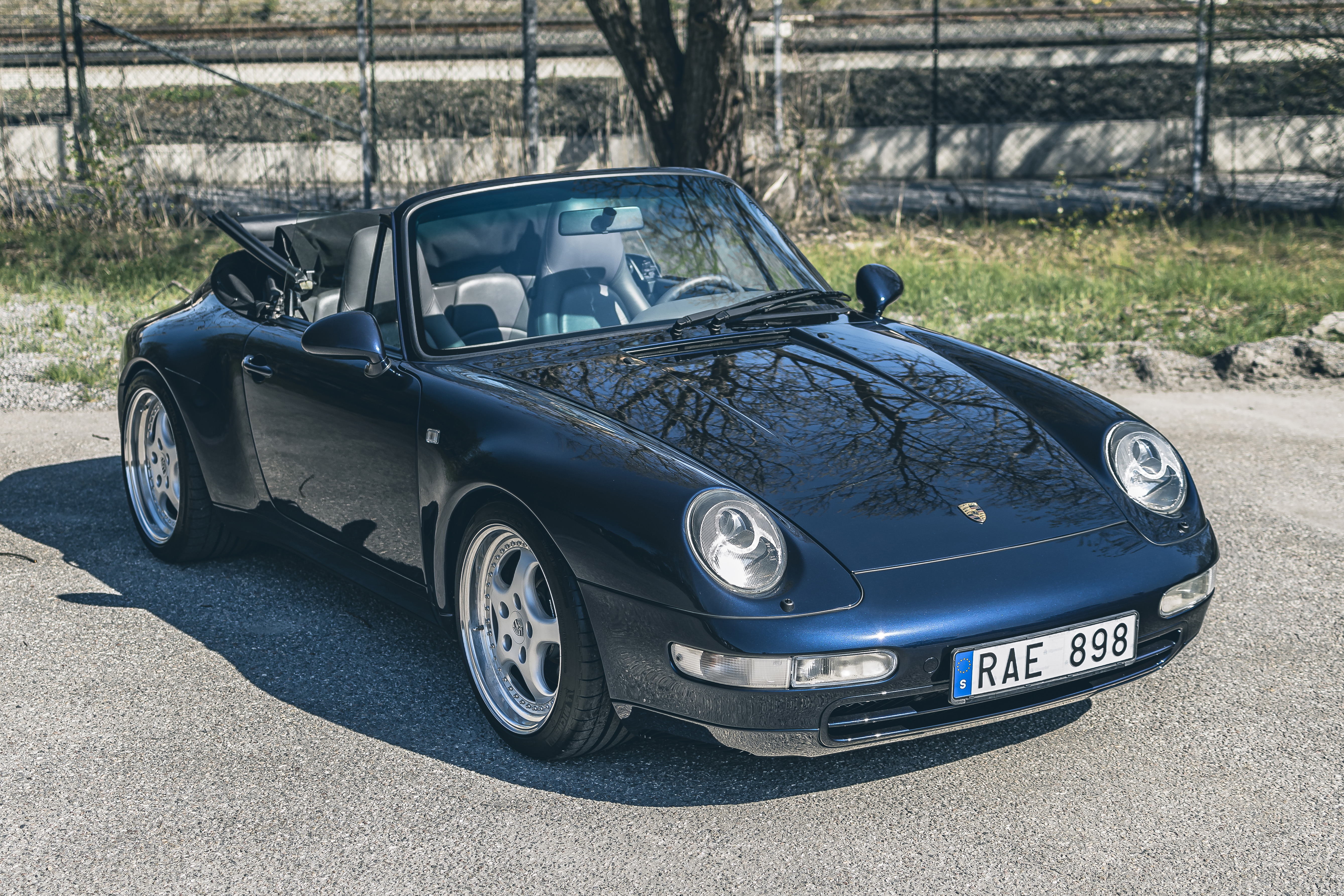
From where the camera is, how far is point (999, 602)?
9.42 feet

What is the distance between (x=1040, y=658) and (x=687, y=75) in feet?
26.3

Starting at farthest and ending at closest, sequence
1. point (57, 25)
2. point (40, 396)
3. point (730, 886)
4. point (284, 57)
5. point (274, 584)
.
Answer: point (57, 25), point (284, 57), point (40, 396), point (274, 584), point (730, 886)

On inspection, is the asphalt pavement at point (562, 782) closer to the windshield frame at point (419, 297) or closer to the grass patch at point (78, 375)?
the windshield frame at point (419, 297)

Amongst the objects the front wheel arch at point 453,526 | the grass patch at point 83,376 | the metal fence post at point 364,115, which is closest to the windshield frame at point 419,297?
the front wheel arch at point 453,526

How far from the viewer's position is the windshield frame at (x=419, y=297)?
3844 mm

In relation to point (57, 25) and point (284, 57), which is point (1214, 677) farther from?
point (57, 25)

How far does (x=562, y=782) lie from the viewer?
10.5 ft

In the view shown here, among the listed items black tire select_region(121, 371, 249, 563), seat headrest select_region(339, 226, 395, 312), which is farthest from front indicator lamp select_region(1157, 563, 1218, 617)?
black tire select_region(121, 371, 249, 563)

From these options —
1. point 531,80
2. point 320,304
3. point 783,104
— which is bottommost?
point 320,304

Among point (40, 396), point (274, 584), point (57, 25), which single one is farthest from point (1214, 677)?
point (57, 25)

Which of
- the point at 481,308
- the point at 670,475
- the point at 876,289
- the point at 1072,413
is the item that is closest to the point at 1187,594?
the point at 1072,413

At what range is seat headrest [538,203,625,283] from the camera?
4094 mm

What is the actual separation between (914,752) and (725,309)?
1.48m

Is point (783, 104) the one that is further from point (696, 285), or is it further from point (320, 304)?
point (696, 285)
